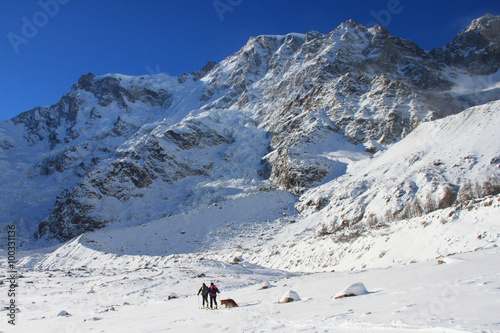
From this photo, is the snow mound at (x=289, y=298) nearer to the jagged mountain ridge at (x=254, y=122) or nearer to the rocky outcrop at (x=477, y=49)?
the jagged mountain ridge at (x=254, y=122)

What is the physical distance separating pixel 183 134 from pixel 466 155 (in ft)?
276

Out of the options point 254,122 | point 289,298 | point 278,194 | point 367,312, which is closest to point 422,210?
point 289,298

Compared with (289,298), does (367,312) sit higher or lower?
higher

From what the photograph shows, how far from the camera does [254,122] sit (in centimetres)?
11669

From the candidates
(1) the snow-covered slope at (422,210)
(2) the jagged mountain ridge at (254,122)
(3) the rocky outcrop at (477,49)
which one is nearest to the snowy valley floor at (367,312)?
(1) the snow-covered slope at (422,210)

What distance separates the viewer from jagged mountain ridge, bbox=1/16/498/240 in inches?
3002

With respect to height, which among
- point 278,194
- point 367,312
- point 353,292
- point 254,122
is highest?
point 254,122

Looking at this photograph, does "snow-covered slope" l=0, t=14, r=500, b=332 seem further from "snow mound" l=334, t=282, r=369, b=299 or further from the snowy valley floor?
"snow mound" l=334, t=282, r=369, b=299

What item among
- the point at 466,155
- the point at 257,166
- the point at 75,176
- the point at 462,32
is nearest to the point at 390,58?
the point at 462,32

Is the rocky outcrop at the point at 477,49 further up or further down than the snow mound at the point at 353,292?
further up

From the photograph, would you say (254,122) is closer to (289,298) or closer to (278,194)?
(278,194)

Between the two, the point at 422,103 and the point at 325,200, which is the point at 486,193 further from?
the point at 422,103

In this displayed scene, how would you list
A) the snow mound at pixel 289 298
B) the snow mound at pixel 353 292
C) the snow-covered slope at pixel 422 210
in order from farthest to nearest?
the snow-covered slope at pixel 422 210 → the snow mound at pixel 289 298 → the snow mound at pixel 353 292

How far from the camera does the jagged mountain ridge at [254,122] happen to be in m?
76.2
